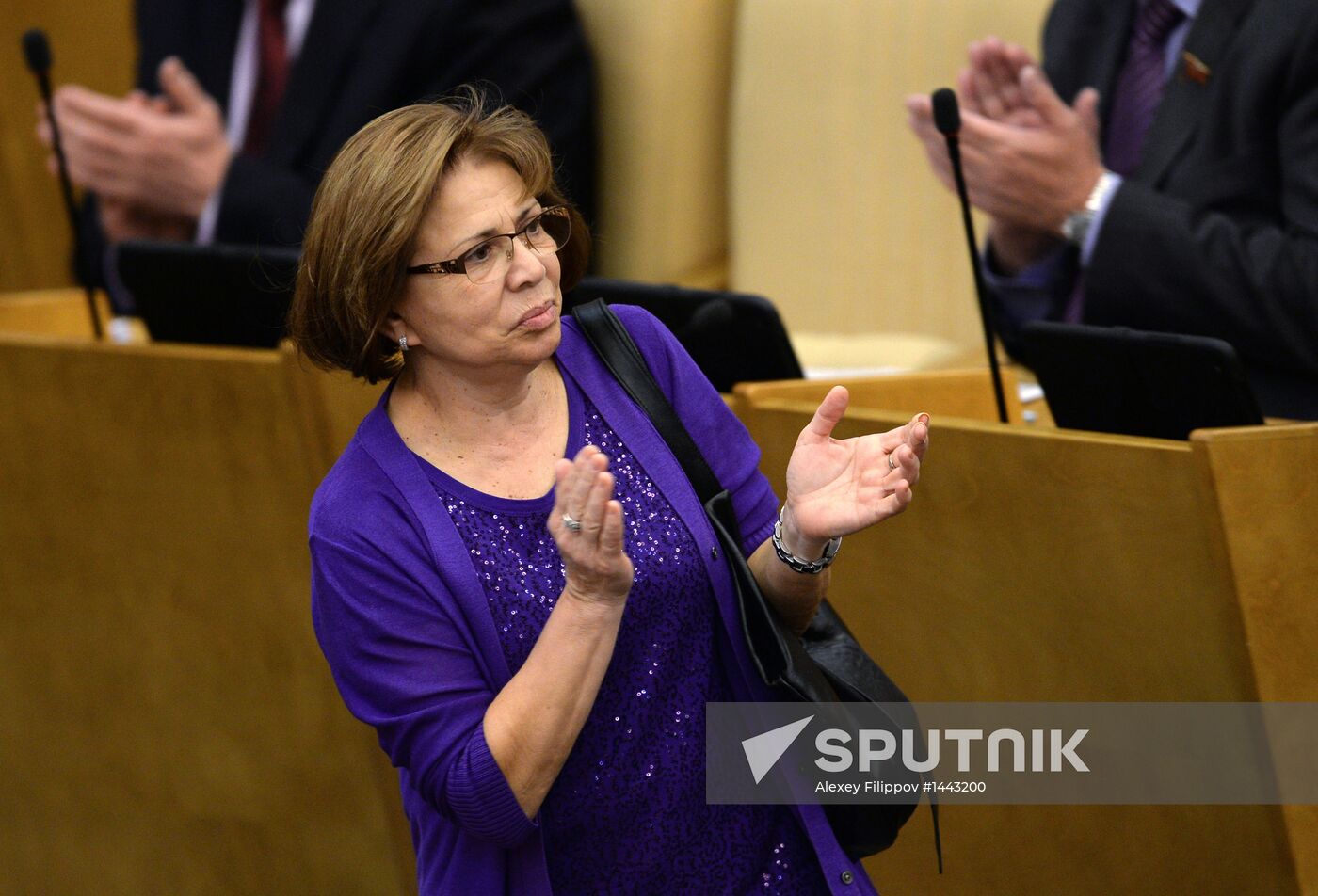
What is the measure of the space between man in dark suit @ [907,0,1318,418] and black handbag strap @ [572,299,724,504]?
1.12 meters

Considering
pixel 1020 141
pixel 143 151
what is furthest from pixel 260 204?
pixel 1020 141

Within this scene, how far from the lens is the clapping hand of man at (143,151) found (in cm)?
323

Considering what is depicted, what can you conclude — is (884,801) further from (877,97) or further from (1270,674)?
(877,97)

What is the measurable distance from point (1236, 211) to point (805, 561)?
1.28 meters

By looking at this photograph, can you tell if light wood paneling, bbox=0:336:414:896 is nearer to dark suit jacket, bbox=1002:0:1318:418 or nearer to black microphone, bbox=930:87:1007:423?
black microphone, bbox=930:87:1007:423

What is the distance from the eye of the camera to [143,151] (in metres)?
3.25

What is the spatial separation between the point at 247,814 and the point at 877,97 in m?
1.77

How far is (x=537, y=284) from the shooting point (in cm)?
137

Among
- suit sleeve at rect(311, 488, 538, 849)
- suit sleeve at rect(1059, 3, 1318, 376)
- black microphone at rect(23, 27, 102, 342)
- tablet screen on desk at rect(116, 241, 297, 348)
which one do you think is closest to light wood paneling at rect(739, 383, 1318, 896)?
suit sleeve at rect(1059, 3, 1318, 376)

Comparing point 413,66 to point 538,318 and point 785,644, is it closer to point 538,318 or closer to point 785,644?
point 538,318

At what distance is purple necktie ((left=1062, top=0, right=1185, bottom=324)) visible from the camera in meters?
2.57

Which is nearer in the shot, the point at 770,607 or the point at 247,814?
the point at 770,607

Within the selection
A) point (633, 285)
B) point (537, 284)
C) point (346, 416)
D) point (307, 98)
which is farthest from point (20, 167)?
point (537, 284)

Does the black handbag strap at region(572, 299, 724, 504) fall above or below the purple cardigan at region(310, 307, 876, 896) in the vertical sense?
above
